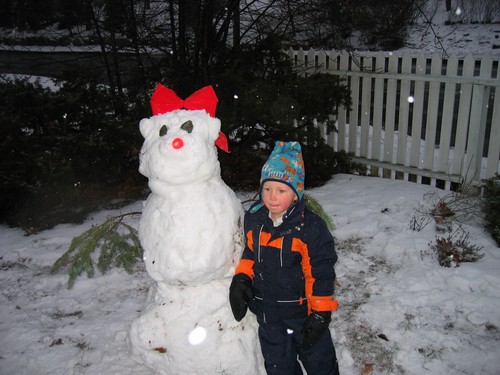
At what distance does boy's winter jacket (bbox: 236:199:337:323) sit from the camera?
234 centimetres

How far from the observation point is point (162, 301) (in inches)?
103

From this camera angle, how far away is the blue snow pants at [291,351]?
2490mm

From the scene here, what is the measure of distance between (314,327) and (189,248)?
81 cm

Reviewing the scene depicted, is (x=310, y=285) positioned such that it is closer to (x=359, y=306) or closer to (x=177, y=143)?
(x=177, y=143)

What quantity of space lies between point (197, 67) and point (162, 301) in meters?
4.17

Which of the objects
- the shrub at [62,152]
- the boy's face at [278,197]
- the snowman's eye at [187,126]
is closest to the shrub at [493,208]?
the boy's face at [278,197]

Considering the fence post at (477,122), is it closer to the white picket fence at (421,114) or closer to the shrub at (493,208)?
the white picket fence at (421,114)

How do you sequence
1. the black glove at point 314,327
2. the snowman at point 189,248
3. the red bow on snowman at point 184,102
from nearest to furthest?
the black glove at point 314,327 < the snowman at point 189,248 < the red bow on snowman at point 184,102

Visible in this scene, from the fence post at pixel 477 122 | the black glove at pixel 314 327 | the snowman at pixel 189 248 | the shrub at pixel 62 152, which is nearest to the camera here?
the black glove at pixel 314 327

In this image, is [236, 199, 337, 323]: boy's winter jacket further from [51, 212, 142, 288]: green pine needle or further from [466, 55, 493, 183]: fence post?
[466, 55, 493, 183]: fence post

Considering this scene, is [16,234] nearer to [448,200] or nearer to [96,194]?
[96,194]

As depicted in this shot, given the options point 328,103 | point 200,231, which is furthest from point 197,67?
point 200,231

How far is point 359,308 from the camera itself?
343 centimetres

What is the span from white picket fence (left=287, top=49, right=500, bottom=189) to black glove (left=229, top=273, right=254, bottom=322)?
4.19 metres
